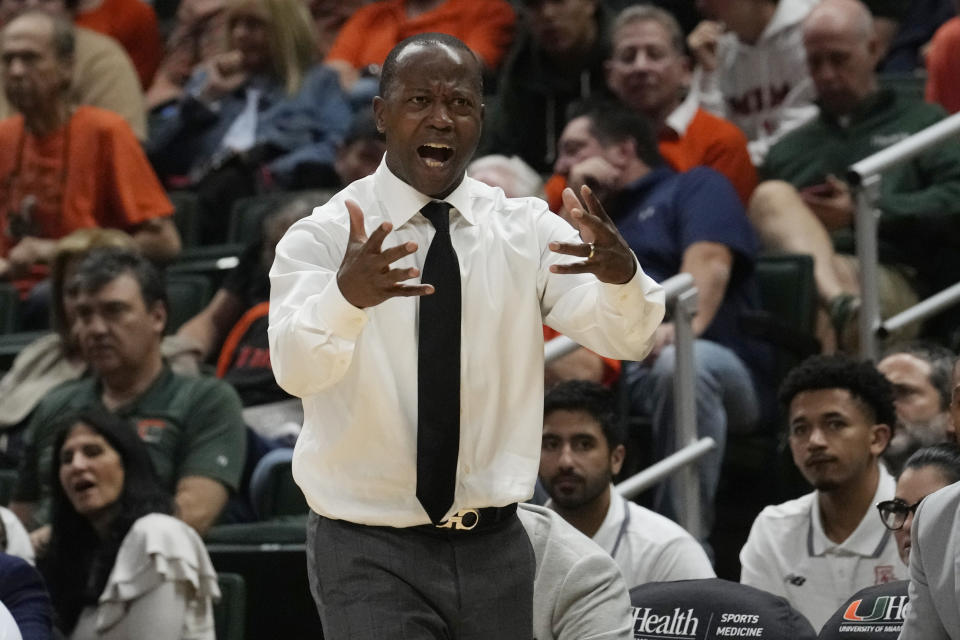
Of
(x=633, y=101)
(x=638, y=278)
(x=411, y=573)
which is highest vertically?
(x=633, y=101)

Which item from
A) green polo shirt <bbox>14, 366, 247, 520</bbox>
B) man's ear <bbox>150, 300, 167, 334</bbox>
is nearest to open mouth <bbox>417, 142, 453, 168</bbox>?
green polo shirt <bbox>14, 366, 247, 520</bbox>

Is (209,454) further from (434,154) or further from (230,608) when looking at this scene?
(434,154)

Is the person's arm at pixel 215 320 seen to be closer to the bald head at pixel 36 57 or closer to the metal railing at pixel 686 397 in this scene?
the bald head at pixel 36 57

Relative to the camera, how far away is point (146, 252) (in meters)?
6.50

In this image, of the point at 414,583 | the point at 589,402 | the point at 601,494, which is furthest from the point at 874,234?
the point at 414,583

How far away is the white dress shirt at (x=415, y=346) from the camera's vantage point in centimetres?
258

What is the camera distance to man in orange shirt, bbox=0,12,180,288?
6.47 metres

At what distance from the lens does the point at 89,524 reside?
14.9 ft

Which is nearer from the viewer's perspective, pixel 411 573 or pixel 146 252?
pixel 411 573

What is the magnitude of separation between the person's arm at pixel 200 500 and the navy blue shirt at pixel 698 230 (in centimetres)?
145

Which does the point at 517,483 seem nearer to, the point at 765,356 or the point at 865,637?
the point at 865,637

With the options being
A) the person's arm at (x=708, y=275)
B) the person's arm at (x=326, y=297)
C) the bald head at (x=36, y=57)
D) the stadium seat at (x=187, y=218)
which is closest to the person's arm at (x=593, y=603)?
the person's arm at (x=326, y=297)

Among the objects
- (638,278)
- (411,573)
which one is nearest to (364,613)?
(411,573)

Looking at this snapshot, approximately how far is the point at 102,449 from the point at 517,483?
2191 millimetres
